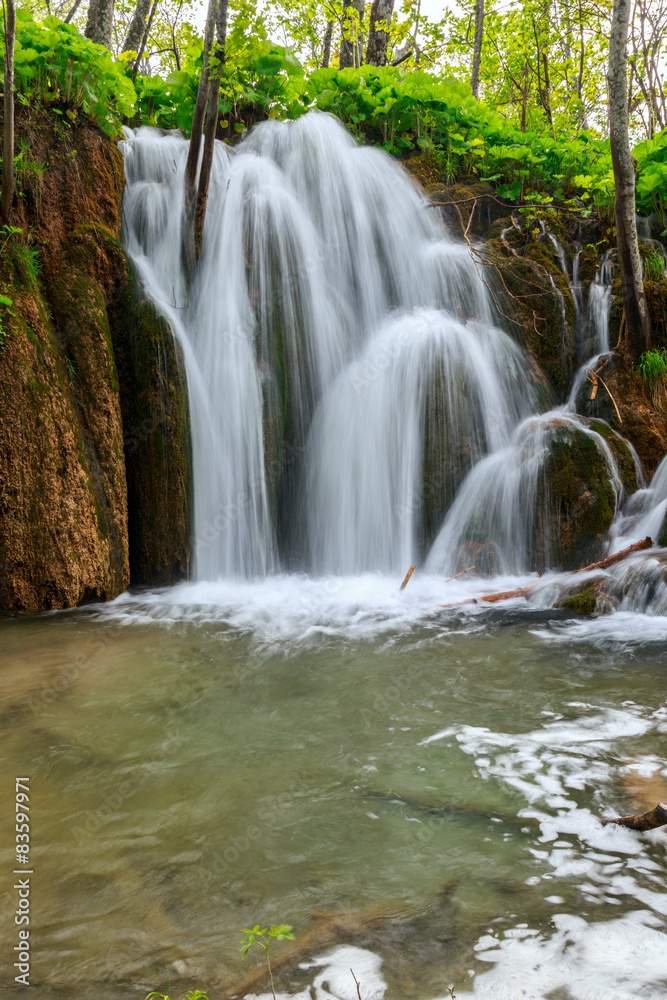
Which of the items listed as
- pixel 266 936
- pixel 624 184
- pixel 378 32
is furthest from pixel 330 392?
pixel 378 32

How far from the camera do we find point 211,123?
23.3 feet

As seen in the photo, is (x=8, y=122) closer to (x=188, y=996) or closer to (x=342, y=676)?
(x=342, y=676)

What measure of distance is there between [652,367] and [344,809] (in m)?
7.12

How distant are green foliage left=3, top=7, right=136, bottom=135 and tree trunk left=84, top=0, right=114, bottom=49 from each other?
3.05 metres

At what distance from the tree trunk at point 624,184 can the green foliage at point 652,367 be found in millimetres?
128

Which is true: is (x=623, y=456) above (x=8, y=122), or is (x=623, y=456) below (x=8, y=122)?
below

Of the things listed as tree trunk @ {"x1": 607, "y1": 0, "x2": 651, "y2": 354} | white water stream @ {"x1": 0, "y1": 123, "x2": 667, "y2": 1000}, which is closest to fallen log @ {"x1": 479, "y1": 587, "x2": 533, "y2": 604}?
white water stream @ {"x1": 0, "y1": 123, "x2": 667, "y2": 1000}

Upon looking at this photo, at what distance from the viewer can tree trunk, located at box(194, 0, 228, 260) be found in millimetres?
6578

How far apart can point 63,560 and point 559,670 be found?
13.1ft

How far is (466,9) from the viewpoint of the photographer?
18.5 m

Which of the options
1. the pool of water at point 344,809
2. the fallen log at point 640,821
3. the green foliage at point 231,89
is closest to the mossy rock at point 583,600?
the pool of water at point 344,809

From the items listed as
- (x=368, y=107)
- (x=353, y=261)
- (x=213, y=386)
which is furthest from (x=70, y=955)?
(x=368, y=107)

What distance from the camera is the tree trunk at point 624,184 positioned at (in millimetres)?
6898

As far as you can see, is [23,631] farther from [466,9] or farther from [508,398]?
[466,9]
